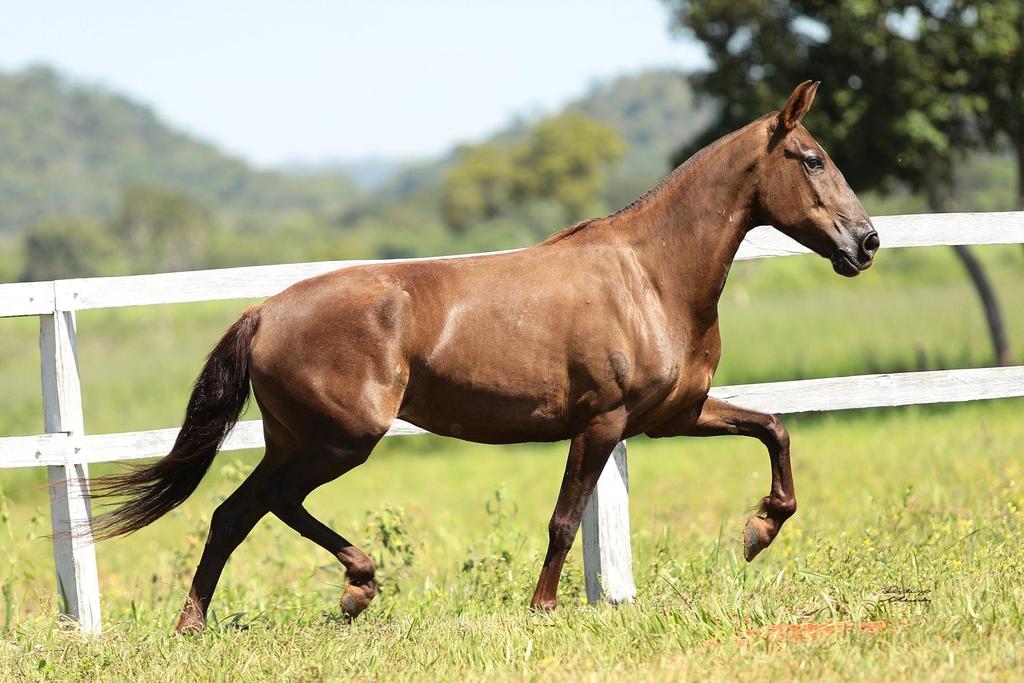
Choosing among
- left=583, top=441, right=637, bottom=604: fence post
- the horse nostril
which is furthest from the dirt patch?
the horse nostril

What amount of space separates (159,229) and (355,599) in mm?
109261

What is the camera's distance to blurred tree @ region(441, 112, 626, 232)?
84312 mm

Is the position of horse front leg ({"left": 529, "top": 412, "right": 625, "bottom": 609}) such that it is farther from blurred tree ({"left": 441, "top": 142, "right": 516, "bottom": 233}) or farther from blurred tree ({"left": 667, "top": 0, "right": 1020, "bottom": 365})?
blurred tree ({"left": 441, "top": 142, "right": 516, "bottom": 233})

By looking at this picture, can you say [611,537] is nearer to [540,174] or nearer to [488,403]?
[488,403]

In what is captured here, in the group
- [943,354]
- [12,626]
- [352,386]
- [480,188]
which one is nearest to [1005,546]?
[352,386]

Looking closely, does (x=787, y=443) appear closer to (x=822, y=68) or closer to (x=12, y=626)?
(x=12, y=626)

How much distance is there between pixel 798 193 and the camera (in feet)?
16.4

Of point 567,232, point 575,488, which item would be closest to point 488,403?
point 575,488

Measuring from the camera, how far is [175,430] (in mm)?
5371

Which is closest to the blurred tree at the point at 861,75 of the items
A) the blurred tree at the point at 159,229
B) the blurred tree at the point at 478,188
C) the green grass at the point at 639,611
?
the green grass at the point at 639,611

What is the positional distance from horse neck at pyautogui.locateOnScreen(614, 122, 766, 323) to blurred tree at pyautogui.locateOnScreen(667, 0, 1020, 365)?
36.7ft

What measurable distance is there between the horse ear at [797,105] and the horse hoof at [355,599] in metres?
2.60

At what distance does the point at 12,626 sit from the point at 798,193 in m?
3.98

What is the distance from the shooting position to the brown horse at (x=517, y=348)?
4.89 metres
